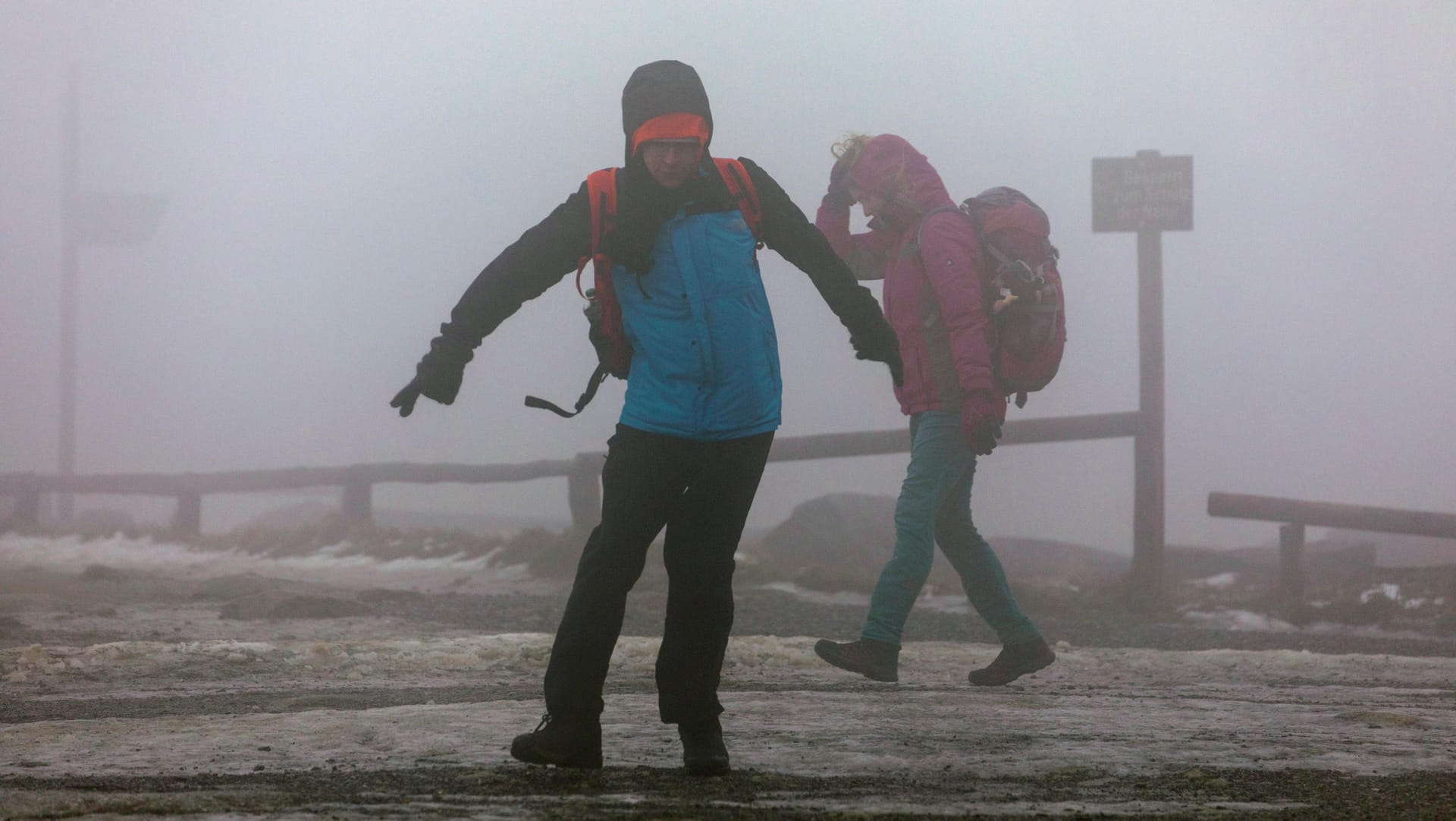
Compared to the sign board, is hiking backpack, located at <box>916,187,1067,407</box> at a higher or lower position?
lower

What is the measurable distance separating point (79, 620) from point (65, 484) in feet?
33.0

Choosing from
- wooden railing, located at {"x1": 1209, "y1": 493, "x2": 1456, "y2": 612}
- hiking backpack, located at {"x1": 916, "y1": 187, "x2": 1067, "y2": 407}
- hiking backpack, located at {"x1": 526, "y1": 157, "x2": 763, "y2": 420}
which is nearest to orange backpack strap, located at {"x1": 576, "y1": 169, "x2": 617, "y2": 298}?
hiking backpack, located at {"x1": 526, "y1": 157, "x2": 763, "y2": 420}

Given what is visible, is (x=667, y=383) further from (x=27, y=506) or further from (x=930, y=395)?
(x=27, y=506)

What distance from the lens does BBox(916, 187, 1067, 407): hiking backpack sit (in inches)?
195

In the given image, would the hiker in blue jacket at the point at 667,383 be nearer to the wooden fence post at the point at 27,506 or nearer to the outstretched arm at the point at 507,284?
the outstretched arm at the point at 507,284

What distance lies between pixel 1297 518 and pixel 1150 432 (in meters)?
1.10

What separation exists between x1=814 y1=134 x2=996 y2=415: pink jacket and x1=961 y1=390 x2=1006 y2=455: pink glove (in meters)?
0.04

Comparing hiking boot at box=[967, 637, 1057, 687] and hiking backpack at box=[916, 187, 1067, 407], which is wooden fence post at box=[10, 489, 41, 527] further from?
hiking backpack at box=[916, 187, 1067, 407]

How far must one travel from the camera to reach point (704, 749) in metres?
3.10

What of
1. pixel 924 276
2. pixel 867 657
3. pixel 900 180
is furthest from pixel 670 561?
pixel 900 180

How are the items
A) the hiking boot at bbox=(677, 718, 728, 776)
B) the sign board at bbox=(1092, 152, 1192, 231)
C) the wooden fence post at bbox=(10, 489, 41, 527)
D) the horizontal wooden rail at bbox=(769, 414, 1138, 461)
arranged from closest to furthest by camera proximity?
1. the hiking boot at bbox=(677, 718, 728, 776)
2. the horizontal wooden rail at bbox=(769, 414, 1138, 461)
3. the sign board at bbox=(1092, 152, 1192, 231)
4. the wooden fence post at bbox=(10, 489, 41, 527)

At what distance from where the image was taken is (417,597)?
8.64 m

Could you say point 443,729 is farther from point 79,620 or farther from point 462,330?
point 79,620

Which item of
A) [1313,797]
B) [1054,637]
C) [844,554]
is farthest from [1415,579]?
[1313,797]
